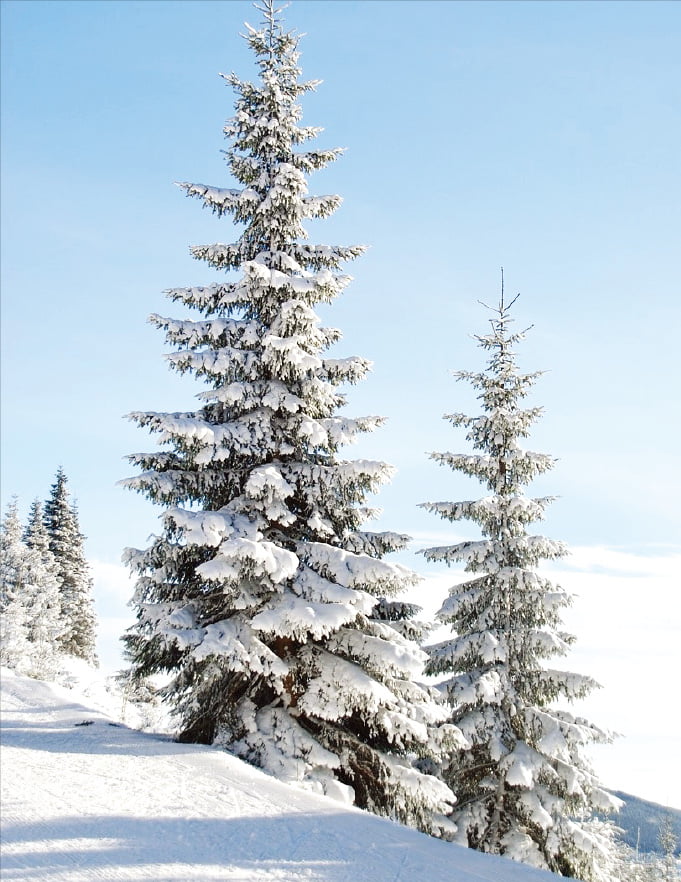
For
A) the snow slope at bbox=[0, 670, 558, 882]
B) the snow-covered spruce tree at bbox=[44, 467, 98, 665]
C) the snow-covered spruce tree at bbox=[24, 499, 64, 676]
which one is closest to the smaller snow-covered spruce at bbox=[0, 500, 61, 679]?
the snow-covered spruce tree at bbox=[24, 499, 64, 676]

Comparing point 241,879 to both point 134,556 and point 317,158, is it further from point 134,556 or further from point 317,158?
point 317,158

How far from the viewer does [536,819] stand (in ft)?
44.5

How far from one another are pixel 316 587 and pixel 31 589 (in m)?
33.7

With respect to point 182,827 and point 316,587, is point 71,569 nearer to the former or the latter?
point 316,587

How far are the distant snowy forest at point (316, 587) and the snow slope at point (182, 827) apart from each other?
1.71m

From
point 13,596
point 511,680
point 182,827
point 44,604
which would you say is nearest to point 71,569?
point 44,604

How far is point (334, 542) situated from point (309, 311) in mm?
4306

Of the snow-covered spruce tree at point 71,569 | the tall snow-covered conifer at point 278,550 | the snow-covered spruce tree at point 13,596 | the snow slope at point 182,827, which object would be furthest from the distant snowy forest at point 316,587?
the snow-covered spruce tree at point 71,569

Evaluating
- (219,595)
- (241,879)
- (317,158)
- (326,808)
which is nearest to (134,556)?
(219,595)

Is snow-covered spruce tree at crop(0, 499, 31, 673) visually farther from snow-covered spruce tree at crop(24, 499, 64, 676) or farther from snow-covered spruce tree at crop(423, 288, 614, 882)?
snow-covered spruce tree at crop(423, 288, 614, 882)

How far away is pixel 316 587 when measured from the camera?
36.2 feet

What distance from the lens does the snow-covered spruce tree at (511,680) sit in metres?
13.9

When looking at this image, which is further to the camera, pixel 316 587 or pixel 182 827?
pixel 316 587

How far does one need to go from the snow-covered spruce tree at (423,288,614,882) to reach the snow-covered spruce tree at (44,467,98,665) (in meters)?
36.1
